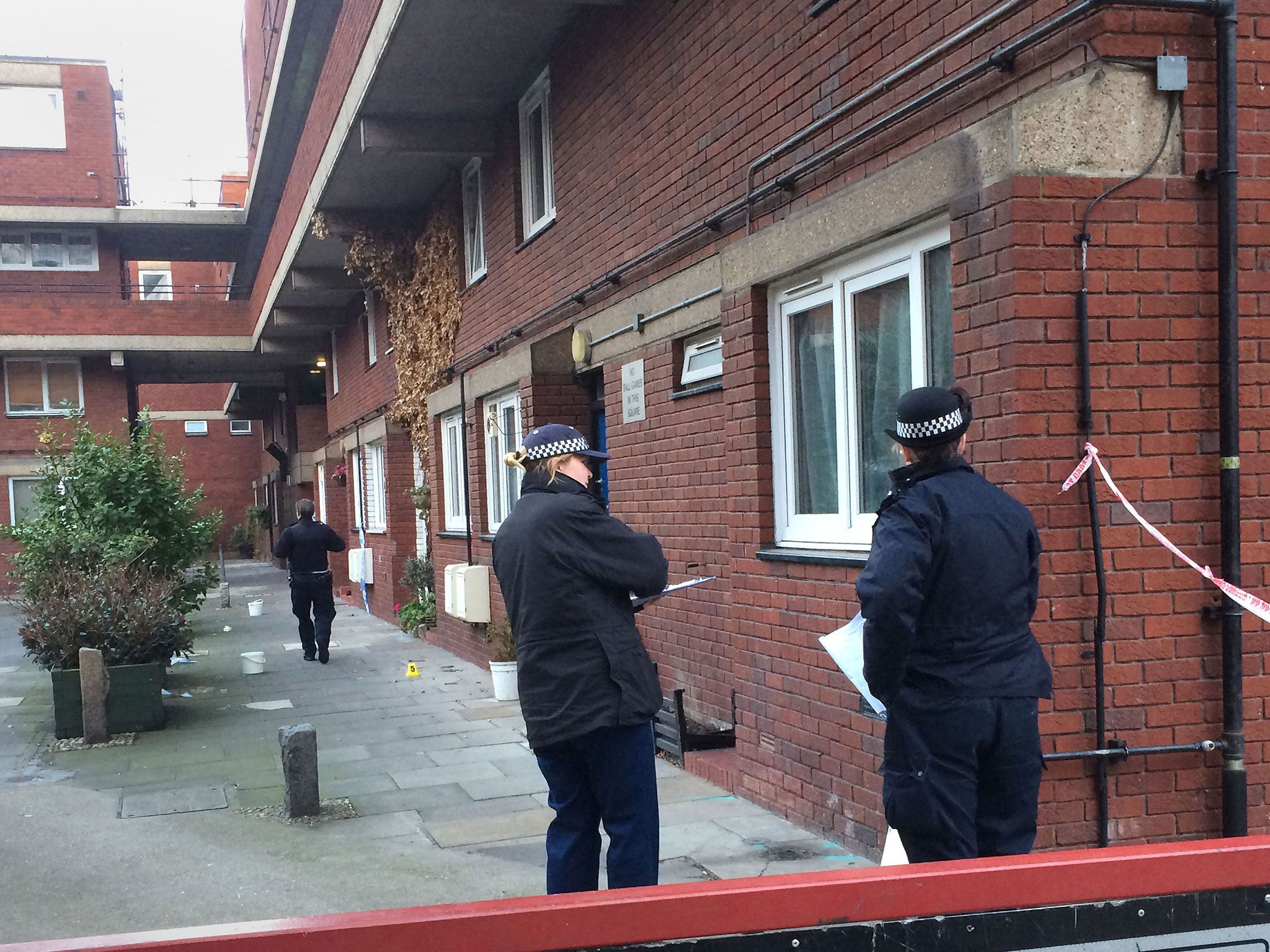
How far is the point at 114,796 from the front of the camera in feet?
24.0

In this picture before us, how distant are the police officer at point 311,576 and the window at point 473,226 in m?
3.55

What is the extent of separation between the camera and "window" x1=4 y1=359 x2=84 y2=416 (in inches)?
1097

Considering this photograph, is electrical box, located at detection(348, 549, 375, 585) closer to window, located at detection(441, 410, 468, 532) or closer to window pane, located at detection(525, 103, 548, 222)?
window, located at detection(441, 410, 468, 532)

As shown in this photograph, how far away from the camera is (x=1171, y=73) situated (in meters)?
4.11

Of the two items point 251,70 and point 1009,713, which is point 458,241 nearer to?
point 1009,713

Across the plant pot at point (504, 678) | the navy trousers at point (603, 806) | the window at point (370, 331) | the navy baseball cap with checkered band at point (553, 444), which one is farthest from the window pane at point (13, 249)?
the navy trousers at point (603, 806)

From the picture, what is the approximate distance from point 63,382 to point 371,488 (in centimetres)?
1271

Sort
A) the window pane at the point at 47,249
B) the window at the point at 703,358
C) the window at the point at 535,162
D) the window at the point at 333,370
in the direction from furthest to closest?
the window pane at the point at 47,249 < the window at the point at 333,370 < the window at the point at 535,162 < the window at the point at 703,358

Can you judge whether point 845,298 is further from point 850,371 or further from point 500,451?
point 500,451

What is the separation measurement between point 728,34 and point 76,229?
24.9 meters

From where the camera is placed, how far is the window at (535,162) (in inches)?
400

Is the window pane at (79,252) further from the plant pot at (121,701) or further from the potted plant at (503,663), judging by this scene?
the potted plant at (503,663)

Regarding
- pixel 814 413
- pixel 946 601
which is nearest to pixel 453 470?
pixel 814 413

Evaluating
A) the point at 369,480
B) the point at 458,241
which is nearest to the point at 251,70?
the point at 369,480
